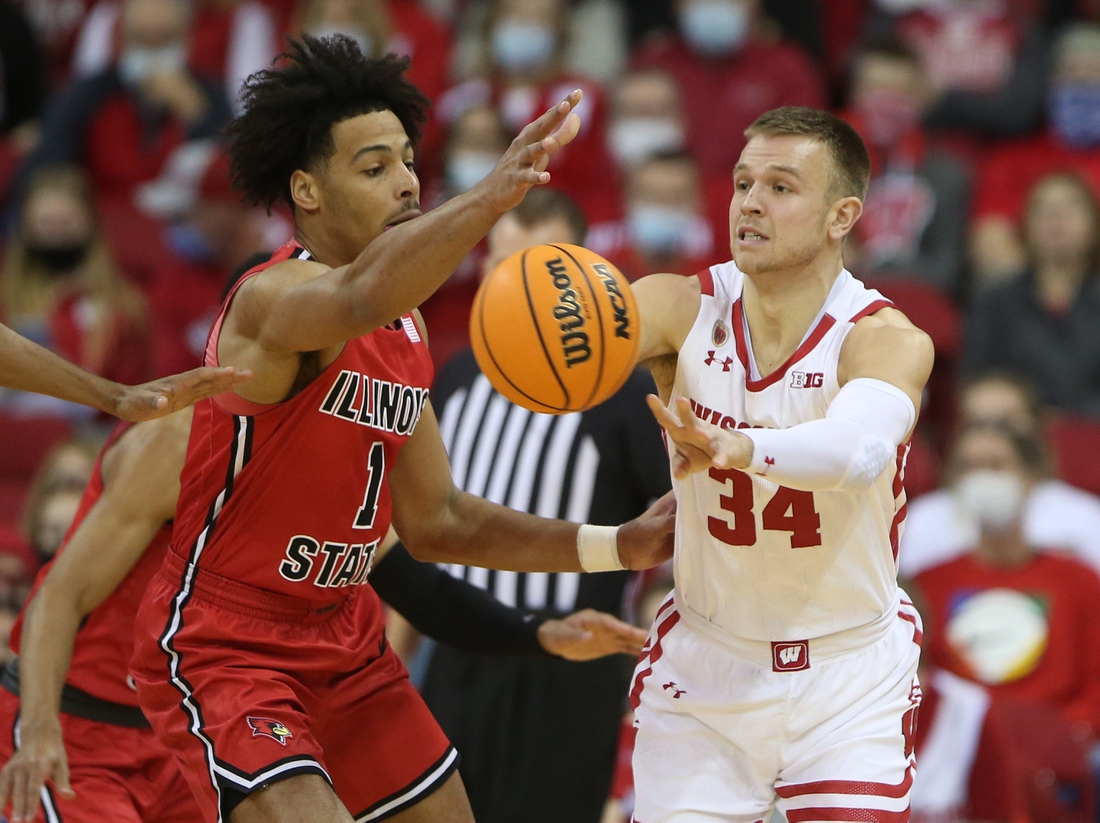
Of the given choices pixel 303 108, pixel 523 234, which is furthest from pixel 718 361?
pixel 523 234

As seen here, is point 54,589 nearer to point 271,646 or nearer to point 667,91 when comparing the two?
point 271,646

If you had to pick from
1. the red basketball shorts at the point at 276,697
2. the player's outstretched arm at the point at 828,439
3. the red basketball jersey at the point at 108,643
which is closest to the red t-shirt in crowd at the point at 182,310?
the red basketball jersey at the point at 108,643

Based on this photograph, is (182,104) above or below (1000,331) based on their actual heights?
above

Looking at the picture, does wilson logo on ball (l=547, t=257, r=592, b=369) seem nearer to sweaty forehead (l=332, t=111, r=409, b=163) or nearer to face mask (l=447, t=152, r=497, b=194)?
sweaty forehead (l=332, t=111, r=409, b=163)

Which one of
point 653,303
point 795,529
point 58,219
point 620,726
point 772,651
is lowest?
point 620,726

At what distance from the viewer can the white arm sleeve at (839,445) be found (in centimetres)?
364

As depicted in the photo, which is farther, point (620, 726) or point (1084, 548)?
point (1084, 548)

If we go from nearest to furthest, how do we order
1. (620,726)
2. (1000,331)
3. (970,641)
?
(620,726), (970,641), (1000,331)

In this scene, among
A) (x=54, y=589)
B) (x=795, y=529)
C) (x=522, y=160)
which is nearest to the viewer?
(x=522, y=160)

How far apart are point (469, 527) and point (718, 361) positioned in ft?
3.18

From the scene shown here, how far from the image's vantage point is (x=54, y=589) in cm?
443

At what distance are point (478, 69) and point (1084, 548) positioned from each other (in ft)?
17.2

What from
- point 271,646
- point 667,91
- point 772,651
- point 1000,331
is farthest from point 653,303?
point 667,91

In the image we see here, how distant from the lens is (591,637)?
15.4 ft
